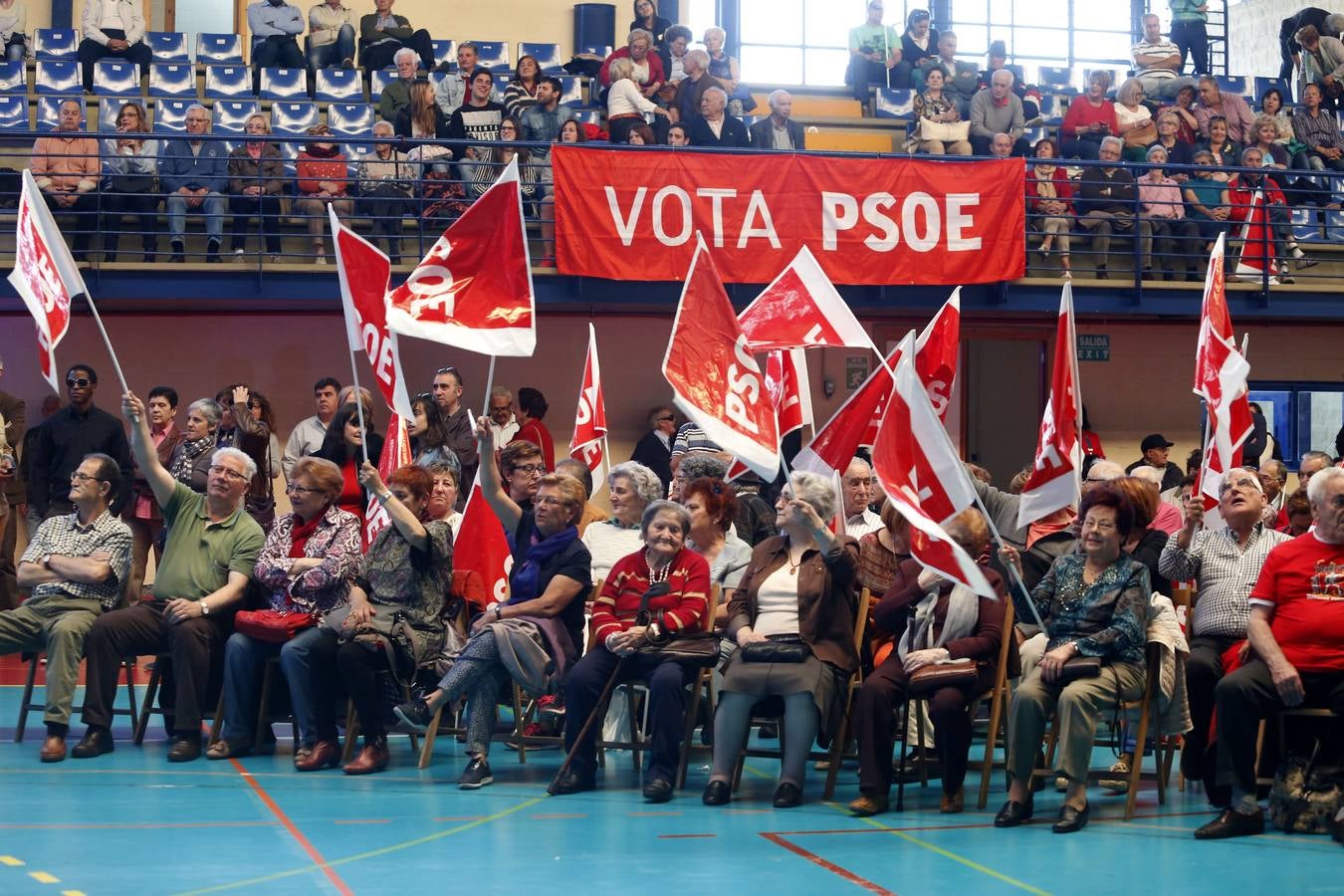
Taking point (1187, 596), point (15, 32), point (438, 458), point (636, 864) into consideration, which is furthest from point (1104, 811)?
point (15, 32)

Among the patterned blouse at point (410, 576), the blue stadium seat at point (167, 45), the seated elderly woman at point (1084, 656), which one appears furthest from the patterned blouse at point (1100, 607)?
the blue stadium seat at point (167, 45)

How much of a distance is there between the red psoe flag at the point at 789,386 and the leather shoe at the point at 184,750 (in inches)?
152

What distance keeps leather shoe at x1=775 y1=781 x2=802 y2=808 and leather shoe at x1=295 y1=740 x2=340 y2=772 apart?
2417mm

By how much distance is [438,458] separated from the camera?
11.5 metres

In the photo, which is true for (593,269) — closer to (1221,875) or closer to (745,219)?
(745,219)

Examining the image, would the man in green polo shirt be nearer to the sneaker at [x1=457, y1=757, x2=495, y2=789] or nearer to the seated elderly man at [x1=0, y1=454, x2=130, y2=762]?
the seated elderly man at [x1=0, y1=454, x2=130, y2=762]

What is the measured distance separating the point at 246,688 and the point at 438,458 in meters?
2.77

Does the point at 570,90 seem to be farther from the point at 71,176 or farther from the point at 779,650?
the point at 779,650

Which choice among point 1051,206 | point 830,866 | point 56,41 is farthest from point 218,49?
point 830,866

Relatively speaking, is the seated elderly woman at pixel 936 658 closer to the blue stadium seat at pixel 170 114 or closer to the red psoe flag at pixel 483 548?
the red psoe flag at pixel 483 548

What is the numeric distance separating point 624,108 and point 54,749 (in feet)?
30.4

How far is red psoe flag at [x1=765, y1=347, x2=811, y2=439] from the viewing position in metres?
10.5

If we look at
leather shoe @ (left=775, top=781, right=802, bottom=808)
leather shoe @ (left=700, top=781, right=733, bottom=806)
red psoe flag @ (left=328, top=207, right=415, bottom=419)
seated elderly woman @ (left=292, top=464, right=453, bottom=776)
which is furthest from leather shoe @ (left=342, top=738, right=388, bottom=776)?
leather shoe @ (left=775, top=781, right=802, bottom=808)

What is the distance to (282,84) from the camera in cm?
1688
